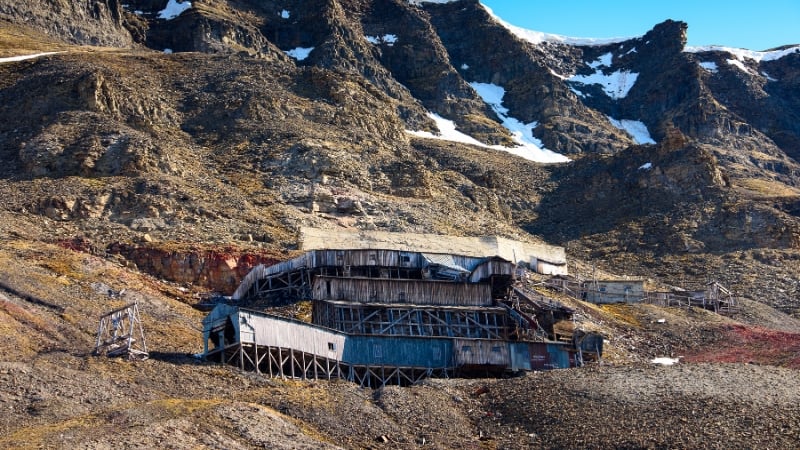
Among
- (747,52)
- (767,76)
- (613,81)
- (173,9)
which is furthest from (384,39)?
(747,52)

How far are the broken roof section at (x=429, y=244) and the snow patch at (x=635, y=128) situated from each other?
81.6m

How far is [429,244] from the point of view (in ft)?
261

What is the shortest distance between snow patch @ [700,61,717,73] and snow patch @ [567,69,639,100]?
11938 mm

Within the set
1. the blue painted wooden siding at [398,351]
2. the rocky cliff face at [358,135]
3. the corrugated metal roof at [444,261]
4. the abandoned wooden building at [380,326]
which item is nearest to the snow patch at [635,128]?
the rocky cliff face at [358,135]

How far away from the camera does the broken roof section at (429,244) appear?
252ft

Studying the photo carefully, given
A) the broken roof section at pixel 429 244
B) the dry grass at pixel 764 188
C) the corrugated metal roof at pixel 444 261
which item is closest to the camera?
the corrugated metal roof at pixel 444 261

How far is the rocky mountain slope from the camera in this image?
39.5 meters

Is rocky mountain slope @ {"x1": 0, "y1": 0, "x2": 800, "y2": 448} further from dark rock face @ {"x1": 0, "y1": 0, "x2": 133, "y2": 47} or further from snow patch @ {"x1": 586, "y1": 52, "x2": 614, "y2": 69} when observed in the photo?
snow patch @ {"x1": 586, "y1": 52, "x2": 614, "y2": 69}

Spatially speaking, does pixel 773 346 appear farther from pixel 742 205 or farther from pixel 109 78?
pixel 109 78

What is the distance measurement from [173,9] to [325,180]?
6964cm

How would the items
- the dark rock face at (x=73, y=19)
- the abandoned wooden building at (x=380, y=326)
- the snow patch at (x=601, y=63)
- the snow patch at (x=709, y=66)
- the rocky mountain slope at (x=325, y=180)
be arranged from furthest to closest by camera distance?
the snow patch at (x=601, y=63) → the snow patch at (x=709, y=66) → the dark rock face at (x=73, y=19) → the abandoned wooden building at (x=380, y=326) → the rocky mountain slope at (x=325, y=180)

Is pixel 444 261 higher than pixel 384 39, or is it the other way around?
pixel 384 39

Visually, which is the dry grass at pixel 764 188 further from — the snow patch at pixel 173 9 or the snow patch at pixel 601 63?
the snow patch at pixel 173 9

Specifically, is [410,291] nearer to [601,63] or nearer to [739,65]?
[739,65]
